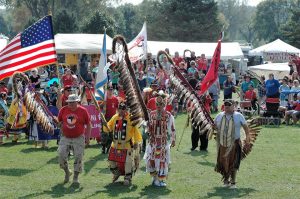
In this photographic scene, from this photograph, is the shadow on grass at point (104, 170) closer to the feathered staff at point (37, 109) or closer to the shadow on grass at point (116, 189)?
the shadow on grass at point (116, 189)

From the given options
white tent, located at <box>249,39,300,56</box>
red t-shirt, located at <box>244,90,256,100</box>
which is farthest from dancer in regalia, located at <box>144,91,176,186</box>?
white tent, located at <box>249,39,300,56</box>

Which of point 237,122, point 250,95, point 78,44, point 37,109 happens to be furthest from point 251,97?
point 237,122

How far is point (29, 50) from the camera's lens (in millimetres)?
13742

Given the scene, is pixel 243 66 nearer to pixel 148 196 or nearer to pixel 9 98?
pixel 9 98

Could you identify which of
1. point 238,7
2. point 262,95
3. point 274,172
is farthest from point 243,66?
point 238,7

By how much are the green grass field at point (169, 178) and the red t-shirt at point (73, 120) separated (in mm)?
1026

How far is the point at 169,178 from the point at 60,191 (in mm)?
2419

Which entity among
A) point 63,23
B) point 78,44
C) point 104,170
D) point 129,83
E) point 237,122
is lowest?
point 104,170

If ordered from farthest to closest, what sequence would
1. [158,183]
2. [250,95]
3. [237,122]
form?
[250,95] < [158,183] < [237,122]

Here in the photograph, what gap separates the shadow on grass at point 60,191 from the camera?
35.7ft

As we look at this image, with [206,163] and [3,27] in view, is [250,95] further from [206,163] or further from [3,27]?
[3,27]

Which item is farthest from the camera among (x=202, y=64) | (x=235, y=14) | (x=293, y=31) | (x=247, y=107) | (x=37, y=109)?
(x=235, y=14)

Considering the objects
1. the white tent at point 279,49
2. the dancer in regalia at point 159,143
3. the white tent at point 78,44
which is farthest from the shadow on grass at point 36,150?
the white tent at point 279,49

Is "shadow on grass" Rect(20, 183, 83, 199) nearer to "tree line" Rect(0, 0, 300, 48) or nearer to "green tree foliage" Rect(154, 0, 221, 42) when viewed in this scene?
"tree line" Rect(0, 0, 300, 48)
